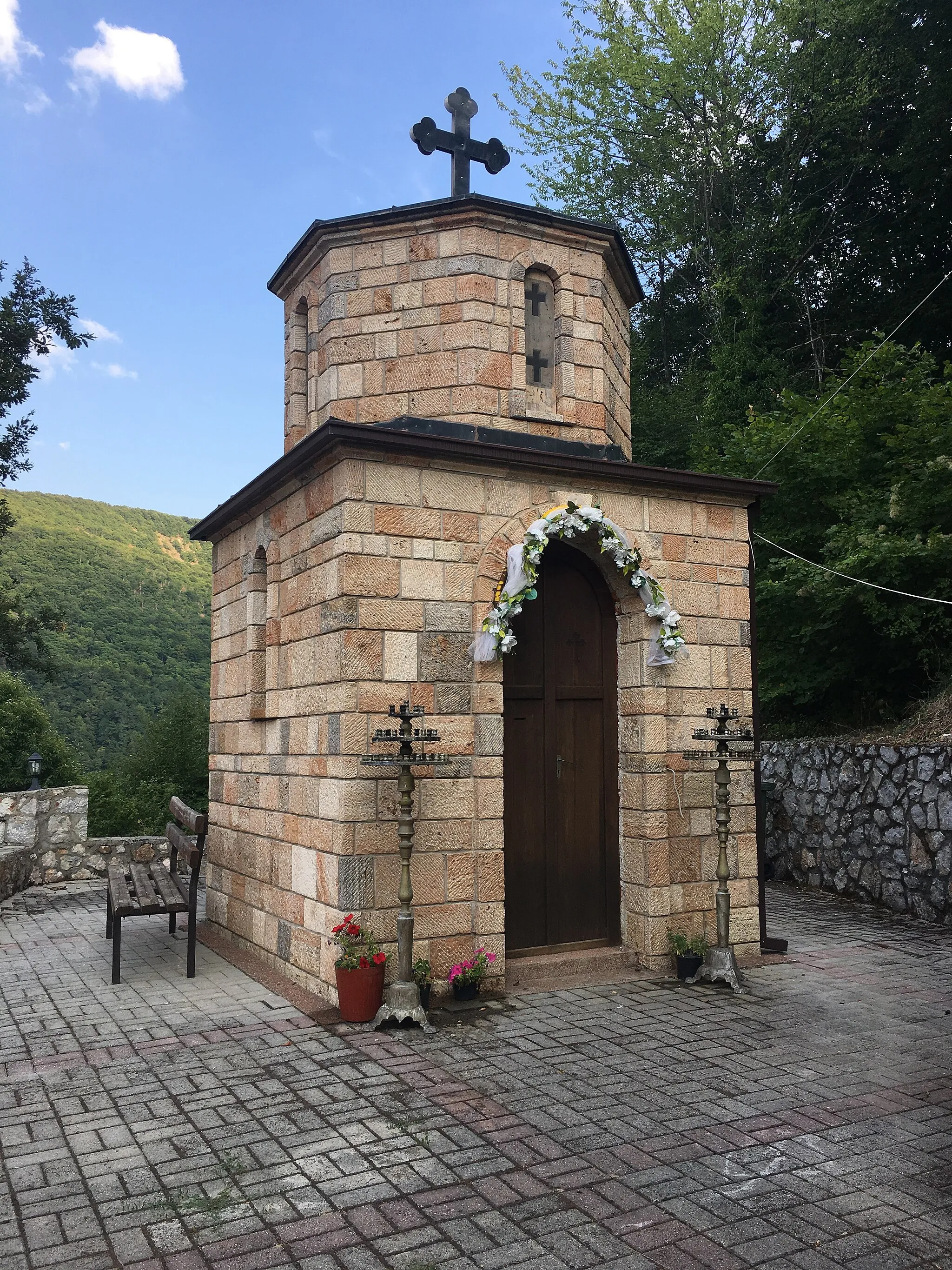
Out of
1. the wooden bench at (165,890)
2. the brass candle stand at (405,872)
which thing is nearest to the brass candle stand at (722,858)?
Answer: the brass candle stand at (405,872)

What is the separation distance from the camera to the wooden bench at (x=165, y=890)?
268 inches

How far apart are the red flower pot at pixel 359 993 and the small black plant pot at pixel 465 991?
0.56 metres

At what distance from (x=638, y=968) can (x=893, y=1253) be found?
3736 millimetres

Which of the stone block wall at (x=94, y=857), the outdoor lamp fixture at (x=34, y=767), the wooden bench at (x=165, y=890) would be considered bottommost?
the stone block wall at (x=94, y=857)

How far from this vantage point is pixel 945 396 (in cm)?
1195

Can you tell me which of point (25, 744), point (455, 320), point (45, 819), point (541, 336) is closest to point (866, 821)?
point (541, 336)

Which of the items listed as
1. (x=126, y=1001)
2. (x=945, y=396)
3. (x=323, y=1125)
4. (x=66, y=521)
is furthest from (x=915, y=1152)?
(x=66, y=521)

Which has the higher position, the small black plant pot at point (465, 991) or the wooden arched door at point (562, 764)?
the wooden arched door at point (562, 764)

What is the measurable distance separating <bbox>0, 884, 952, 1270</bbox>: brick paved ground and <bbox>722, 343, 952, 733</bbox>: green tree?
5.75 m

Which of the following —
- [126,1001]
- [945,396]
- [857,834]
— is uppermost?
[945,396]

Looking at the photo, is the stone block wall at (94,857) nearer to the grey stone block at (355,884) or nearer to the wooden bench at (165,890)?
the wooden bench at (165,890)

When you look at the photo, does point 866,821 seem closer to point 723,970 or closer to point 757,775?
point 757,775

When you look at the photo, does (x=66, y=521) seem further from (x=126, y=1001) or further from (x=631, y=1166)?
(x=631, y=1166)

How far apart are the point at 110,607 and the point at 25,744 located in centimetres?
2531
